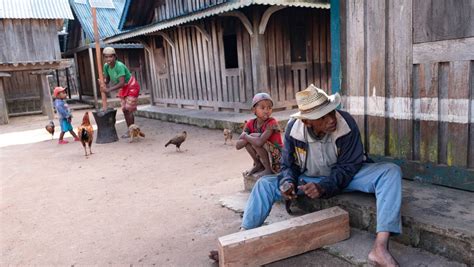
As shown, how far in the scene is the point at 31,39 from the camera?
14.7m

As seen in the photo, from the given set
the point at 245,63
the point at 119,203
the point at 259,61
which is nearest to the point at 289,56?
the point at 259,61

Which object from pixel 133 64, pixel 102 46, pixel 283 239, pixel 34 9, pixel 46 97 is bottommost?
pixel 283 239

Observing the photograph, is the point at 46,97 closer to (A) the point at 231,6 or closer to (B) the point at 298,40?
(B) the point at 298,40

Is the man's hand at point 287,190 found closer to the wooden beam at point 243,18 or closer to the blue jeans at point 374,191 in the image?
the blue jeans at point 374,191

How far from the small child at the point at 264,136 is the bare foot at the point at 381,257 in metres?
1.74

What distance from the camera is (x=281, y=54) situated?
9.57m

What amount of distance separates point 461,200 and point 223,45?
8.26 metres

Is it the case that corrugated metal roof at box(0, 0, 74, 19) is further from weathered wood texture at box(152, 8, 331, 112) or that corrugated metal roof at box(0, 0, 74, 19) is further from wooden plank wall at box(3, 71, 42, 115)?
weathered wood texture at box(152, 8, 331, 112)

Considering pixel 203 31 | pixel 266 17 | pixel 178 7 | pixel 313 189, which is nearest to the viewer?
pixel 313 189

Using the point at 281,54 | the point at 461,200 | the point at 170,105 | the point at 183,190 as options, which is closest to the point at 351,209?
the point at 461,200

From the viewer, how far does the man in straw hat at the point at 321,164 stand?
2.85 metres

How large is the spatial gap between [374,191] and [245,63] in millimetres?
7107

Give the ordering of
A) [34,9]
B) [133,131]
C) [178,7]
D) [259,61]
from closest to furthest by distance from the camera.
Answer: [133,131]
[259,61]
[178,7]
[34,9]

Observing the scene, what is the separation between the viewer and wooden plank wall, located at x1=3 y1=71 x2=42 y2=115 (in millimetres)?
17047
